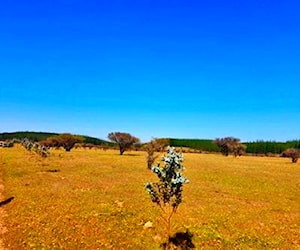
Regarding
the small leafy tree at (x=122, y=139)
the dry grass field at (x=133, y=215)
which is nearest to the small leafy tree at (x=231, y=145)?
the small leafy tree at (x=122, y=139)

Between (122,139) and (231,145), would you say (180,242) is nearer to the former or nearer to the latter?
(122,139)

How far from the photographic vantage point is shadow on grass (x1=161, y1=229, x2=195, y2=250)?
18516 millimetres

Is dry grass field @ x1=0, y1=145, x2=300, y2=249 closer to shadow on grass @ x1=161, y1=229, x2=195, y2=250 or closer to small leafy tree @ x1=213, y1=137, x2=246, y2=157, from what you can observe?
shadow on grass @ x1=161, y1=229, x2=195, y2=250

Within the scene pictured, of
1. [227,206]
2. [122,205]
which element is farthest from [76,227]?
[227,206]

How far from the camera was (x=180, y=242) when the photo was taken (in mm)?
19016

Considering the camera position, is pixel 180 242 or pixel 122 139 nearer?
pixel 180 242

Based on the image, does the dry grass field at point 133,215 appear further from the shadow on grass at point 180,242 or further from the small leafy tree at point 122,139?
the small leafy tree at point 122,139

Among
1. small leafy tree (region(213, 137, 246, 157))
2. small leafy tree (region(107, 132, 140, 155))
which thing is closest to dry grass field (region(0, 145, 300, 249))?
small leafy tree (region(107, 132, 140, 155))

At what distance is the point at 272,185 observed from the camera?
130 feet

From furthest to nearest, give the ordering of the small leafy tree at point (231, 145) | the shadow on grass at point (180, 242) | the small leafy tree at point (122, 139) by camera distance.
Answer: the small leafy tree at point (231, 145)
the small leafy tree at point (122, 139)
the shadow on grass at point (180, 242)

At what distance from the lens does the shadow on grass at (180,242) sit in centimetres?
1852

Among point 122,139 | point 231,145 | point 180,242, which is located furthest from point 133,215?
point 231,145

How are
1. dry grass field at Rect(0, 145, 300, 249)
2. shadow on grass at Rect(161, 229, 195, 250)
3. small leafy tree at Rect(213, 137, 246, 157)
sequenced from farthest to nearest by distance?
small leafy tree at Rect(213, 137, 246, 157) → dry grass field at Rect(0, 145, 300, 249) → shadow on grass at Rect(161, 229, 195, 250)

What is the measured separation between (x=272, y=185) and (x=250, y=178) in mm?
5277
